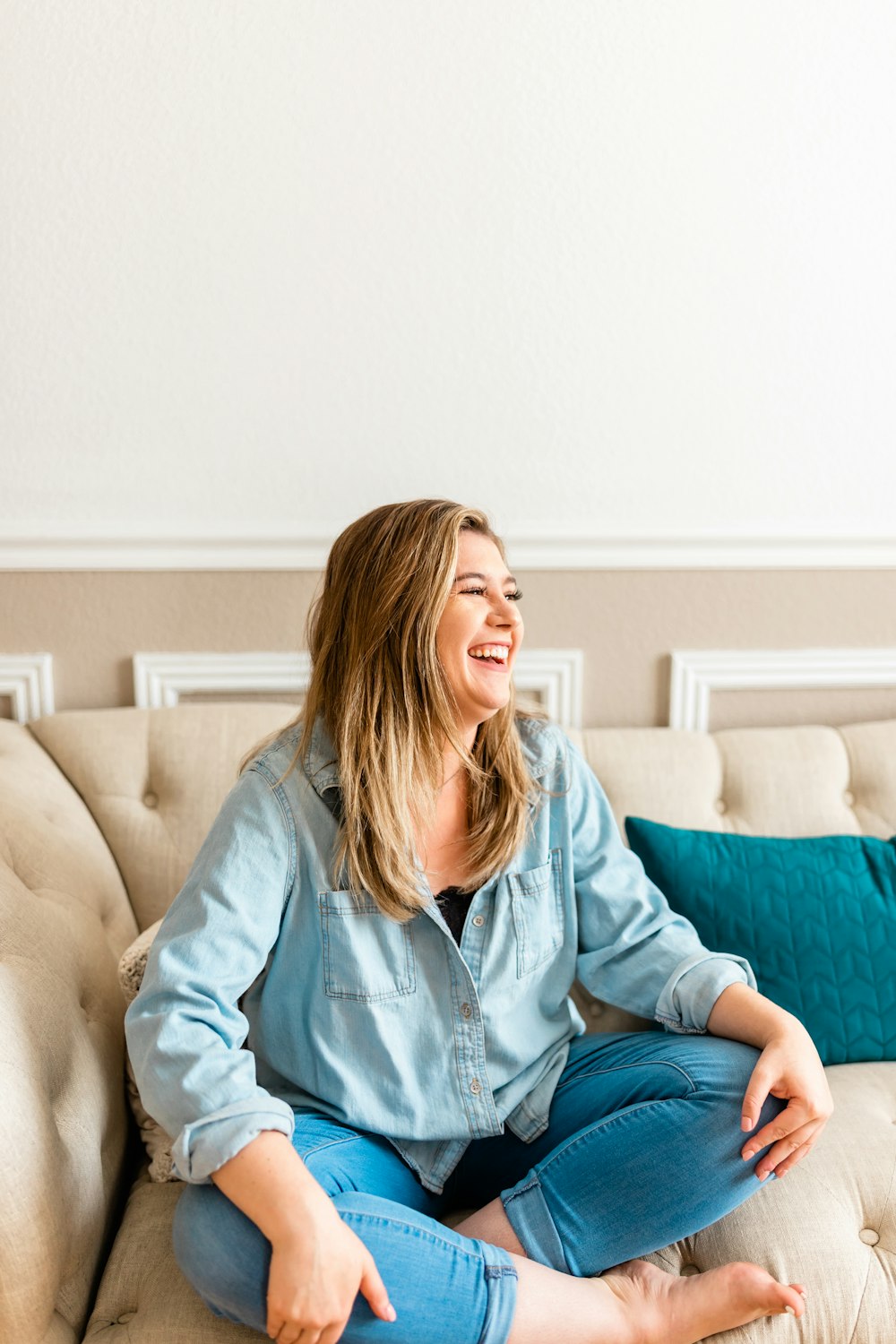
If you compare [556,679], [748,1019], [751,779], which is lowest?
[748,1019]

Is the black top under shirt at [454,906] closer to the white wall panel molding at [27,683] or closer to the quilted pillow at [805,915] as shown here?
the quilted pillow at [805,915]

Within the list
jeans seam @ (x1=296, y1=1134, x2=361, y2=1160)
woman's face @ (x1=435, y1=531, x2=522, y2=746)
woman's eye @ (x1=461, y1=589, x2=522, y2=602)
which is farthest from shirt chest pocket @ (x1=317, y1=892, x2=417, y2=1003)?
woman's eye @ (x1=461, y1=589, x2=522, y2=602)

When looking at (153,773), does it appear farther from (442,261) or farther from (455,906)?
(442,261)

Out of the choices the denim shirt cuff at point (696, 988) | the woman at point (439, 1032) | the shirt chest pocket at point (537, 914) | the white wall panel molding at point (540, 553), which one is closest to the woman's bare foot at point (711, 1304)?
the woman at point (439, 1032)

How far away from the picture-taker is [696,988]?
3.86 feet

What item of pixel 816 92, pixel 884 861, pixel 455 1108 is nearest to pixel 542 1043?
pixel 455 1108

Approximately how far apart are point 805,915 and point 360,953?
657 millimetres

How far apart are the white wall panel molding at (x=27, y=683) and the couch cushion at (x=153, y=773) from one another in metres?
0.09

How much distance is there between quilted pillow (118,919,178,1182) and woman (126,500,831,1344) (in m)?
0.13

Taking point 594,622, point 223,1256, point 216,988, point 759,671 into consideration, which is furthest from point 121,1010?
point 759,671

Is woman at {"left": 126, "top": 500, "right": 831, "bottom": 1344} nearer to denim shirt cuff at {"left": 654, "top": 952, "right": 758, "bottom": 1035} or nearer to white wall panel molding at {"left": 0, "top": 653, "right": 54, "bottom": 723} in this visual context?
denim shirt cuff at {"left": 654, "top": 952, "right": 758, "bottom": 1035}

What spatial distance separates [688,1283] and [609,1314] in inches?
3.4

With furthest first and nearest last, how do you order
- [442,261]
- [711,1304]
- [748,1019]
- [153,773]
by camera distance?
[442,261] → [153,773] → [748,1019] → [711,1304]

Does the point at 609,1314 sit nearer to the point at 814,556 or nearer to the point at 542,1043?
the point at 542,1043
